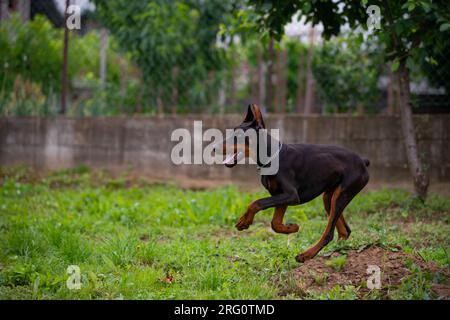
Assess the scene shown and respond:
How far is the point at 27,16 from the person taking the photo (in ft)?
35.5

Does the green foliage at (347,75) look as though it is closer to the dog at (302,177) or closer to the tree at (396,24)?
the tree at (396,24)

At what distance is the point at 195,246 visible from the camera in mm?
5148

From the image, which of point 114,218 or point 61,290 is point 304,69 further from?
point 61,290

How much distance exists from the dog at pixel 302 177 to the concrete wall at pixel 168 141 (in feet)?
11.6

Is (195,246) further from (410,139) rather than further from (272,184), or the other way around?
(410,139)

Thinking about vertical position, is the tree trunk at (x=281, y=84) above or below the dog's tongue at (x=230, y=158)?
above

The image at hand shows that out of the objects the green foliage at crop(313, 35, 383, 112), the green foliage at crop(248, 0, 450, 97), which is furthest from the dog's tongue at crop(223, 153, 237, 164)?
the green foliage at crop(313, 35, 383, 112)

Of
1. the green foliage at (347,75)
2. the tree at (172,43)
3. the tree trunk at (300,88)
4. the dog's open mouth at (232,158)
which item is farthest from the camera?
the tree at (172,43)

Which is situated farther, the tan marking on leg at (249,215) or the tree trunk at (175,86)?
the tree trunk at (175,86)

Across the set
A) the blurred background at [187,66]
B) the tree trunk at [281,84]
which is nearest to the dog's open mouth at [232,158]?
the blurred background at [187,66]

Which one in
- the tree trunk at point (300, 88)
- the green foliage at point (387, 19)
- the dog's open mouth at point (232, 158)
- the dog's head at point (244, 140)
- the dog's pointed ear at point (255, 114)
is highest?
the green foliage at point (387, 19)

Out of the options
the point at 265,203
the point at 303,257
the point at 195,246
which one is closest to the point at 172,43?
the point at 195,246

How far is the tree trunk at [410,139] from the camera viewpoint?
21.9 feet

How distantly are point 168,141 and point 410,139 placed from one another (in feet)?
→ 13.3
